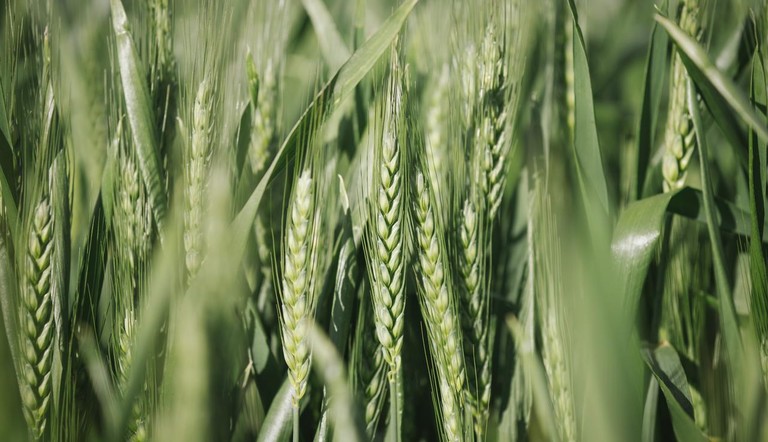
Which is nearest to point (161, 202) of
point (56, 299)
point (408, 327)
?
point (56, 299)

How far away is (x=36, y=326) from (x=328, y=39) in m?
0.44

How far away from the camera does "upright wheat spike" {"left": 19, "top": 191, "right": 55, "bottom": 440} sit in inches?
18.5

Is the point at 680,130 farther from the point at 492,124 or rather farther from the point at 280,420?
the point at 280,420

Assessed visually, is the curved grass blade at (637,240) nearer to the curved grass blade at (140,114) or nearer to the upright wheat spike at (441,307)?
the upright wheat spike at (441,307)

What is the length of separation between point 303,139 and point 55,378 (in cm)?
28

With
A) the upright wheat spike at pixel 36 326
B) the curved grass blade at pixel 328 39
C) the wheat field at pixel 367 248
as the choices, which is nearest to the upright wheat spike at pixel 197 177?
the wheat field at pixel 367 248

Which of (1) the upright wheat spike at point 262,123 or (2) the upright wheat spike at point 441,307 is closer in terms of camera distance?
(2) the upright wheat spike at point 441,307

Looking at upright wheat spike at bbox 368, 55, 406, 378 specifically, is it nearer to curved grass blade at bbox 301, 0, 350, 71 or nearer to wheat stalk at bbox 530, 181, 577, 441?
wheat stalk at bbox 530, 181, 577, 441

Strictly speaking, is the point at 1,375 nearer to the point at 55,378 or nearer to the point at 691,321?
the point at 55,378

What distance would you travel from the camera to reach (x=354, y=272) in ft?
1.90

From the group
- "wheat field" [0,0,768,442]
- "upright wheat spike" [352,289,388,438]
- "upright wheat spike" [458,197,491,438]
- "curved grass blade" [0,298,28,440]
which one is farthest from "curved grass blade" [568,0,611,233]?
"curved grass blade" [0,298,28,440]

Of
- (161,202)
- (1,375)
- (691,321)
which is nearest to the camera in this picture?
(1,375)

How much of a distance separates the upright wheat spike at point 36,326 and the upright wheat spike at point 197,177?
0.11 m

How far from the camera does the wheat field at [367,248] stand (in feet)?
1.55
